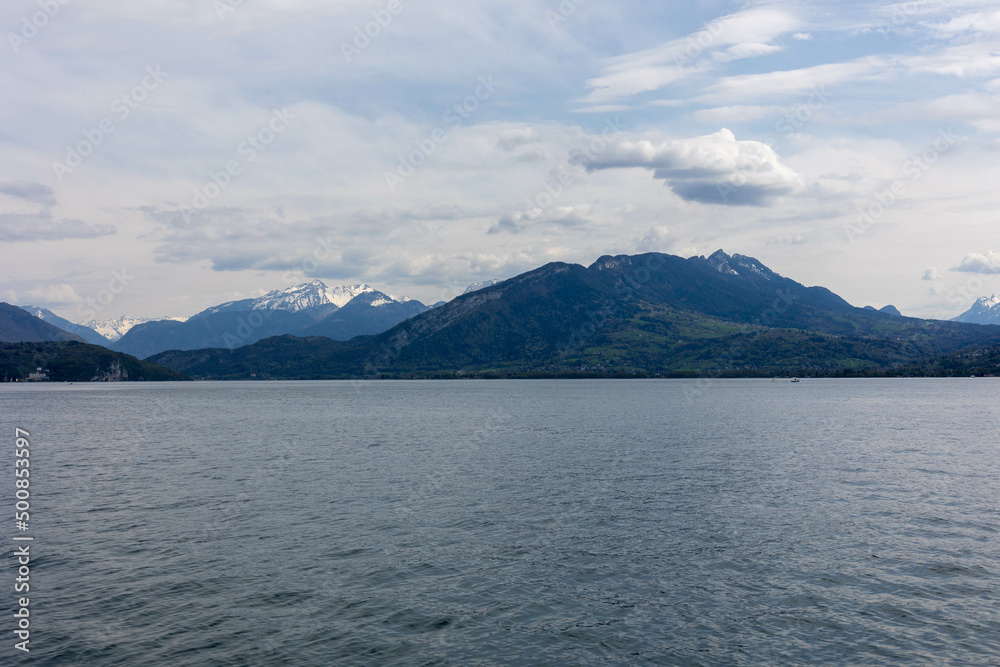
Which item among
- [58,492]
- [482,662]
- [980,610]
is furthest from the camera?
[58,492]

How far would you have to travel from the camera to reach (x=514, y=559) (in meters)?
37.2

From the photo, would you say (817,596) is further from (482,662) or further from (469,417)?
(469,417)

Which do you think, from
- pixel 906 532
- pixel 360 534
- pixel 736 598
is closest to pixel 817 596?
pixel 736 598

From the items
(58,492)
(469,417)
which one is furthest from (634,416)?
(58,492)

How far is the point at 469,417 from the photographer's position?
152 m

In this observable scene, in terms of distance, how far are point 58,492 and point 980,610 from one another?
7011 centimetres

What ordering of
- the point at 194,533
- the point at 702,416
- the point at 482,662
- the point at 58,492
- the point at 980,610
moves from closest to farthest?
the point at 482,662
the point at 980,610
the point at 194,533
the point at 58,492
the point at 702,416

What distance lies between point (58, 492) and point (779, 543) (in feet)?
204

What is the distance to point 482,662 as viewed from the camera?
24.3 meters

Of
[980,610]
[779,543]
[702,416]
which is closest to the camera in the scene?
[980,610]

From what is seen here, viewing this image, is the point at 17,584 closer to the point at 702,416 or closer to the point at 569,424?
the point at 569,424

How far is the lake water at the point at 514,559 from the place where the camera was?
25984 mm

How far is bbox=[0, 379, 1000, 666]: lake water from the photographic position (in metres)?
26.0

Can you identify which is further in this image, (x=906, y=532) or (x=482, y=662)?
(x=906, y=532)
